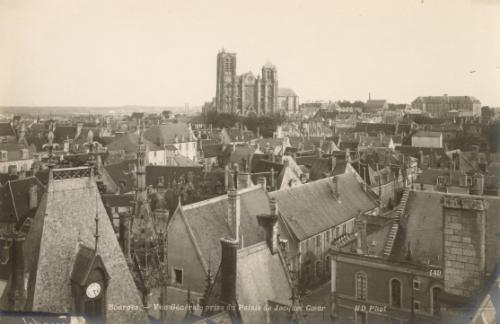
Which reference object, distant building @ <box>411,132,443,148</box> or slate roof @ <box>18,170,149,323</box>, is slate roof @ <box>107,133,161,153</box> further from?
slate roof @ <box>18,170,149,323</box>

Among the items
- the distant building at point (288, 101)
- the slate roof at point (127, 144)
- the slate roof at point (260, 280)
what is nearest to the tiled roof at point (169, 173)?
the slate roof at point (127, 144)

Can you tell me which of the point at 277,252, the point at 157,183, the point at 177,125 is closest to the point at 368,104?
the point at 177,125

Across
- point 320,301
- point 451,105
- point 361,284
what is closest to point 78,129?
point 451,105

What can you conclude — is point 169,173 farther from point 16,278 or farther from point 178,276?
point 16,278

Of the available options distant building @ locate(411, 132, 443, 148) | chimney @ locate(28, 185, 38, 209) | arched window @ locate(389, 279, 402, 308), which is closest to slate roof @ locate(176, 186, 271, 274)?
arched window @ locate(389, 279, 402, 308)

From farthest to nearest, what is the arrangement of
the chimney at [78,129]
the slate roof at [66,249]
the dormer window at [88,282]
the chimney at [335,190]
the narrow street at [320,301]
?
the chimney at [78,129], the chimney at [335,190], the narrow street at [320,301], the dormer window at [88,282], the slate roof at [66,249]

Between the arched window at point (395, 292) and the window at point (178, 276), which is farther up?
the window at point (178, 276)

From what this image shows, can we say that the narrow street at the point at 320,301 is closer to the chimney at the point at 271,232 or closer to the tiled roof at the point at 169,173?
the chimney at the point at 271,232
